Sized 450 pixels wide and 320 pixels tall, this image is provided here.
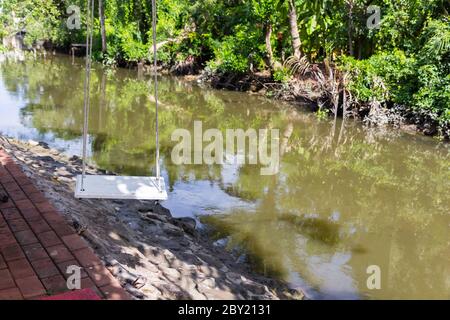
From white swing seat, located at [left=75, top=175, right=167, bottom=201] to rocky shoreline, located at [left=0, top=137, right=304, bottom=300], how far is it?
0.25 m

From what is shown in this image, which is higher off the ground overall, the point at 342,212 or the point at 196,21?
the point at 196,21

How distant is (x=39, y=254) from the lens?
11.5ft

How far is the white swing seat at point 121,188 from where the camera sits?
4.39 m

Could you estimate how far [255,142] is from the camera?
10500mm

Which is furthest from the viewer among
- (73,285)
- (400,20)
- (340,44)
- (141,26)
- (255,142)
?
(141,26)

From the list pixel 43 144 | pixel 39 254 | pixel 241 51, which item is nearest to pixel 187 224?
pixel 39 254

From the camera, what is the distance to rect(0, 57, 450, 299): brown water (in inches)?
203

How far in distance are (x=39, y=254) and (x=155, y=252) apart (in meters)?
1.14

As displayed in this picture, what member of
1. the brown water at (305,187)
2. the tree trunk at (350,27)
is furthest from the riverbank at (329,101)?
the tree trunk at (350,27)

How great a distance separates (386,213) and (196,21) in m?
16.2

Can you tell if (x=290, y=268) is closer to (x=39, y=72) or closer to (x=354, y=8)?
(x=354, y=8)

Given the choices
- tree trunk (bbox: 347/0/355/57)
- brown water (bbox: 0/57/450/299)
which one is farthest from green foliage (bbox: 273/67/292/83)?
tree trunk (bbox: 347/0/355/57)

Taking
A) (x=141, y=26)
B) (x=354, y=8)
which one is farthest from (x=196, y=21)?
(x=354, y=8)

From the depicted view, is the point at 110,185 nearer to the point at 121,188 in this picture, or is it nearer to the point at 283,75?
the point at 121,188
